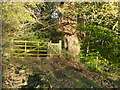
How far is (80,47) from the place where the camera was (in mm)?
10180

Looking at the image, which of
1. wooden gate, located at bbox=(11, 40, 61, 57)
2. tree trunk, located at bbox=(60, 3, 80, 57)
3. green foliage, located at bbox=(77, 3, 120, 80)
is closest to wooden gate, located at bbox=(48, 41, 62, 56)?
wooden gate, located at bbox=(11, 40, 61, 57)

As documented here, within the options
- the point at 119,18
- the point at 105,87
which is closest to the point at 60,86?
the point at 105,87

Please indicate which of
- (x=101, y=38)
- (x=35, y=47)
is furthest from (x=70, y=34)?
(x=101, y=38)

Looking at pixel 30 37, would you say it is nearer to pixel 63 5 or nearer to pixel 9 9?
pixel 63 5

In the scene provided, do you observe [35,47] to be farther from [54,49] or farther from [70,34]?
[70,34]

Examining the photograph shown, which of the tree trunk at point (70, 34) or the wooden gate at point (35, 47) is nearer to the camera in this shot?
the tree trunk at point (70, 34)

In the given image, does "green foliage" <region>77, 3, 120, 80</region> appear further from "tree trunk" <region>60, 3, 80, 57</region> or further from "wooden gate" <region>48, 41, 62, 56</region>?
"wooden gate" <region>48, 41, 62, 56</region>

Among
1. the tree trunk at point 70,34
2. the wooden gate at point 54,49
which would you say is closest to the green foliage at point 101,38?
the tree trunk at point 70,34

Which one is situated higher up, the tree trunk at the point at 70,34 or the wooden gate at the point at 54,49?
the tree trunk at the point at 70,34

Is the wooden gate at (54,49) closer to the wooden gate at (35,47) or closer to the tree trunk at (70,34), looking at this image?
the wooden gate at (35,47)

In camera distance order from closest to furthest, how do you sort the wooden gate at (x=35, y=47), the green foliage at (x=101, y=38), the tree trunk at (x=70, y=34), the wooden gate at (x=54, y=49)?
1. the green foliage at (x=101, y=38)
2. the tree trunk at (x=70, y=34)
3. the wooden gate at (x=35, y=47)
4. the wooden gate at (x=54, y=49)

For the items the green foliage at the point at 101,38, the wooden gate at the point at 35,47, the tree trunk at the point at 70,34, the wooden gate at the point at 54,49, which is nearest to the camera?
the green foliage at the point at 101,38

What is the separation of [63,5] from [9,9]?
3831mm

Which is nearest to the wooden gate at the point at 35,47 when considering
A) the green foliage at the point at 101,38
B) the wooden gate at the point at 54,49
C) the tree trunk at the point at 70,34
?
the wooden gate at the point at 54,49
